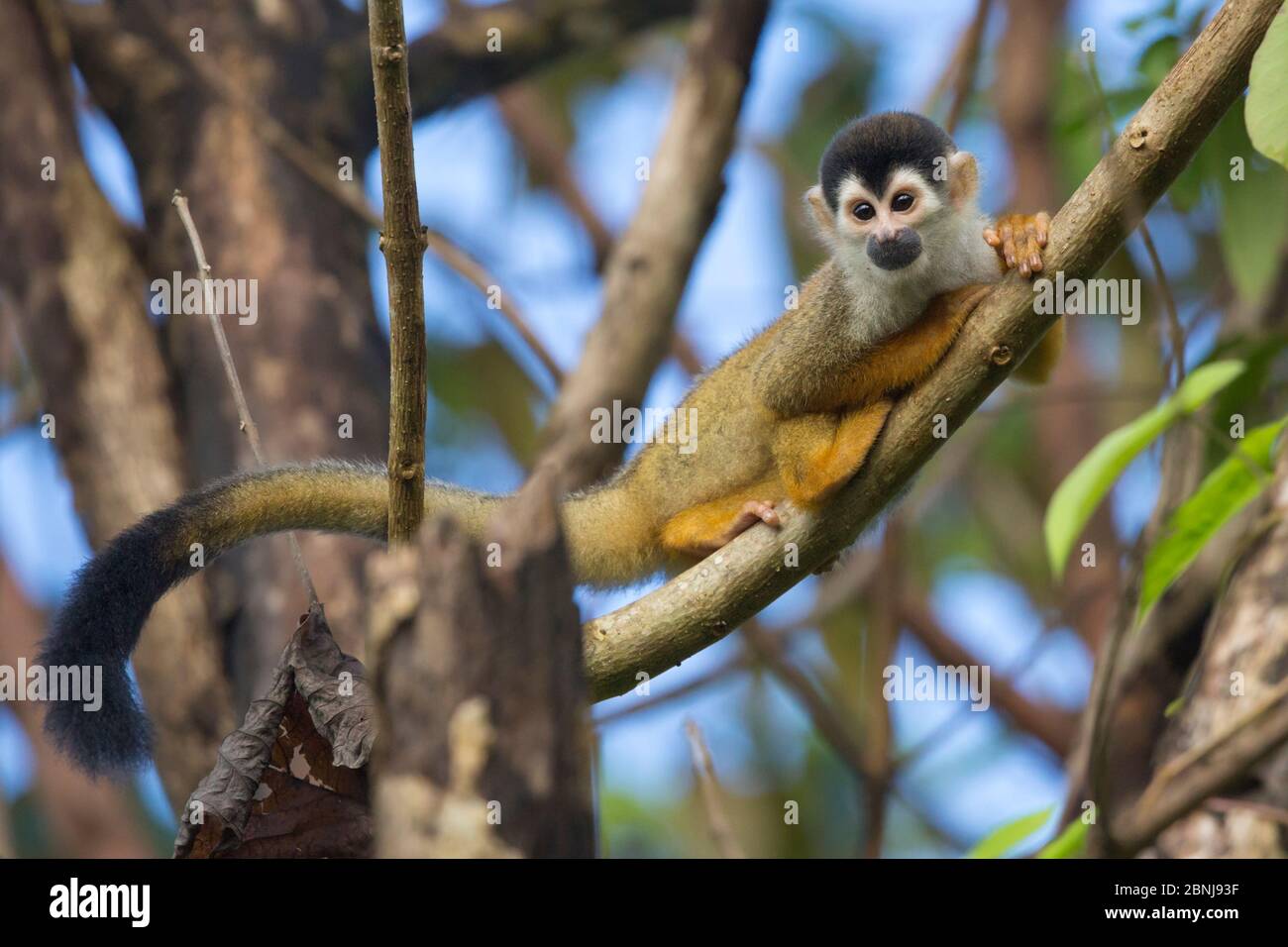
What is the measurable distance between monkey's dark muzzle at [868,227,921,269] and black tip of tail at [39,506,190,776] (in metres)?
2.27

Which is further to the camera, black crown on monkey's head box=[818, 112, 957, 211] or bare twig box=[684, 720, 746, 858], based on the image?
black crown on monkey's head box=[818, 112, 957, 211]

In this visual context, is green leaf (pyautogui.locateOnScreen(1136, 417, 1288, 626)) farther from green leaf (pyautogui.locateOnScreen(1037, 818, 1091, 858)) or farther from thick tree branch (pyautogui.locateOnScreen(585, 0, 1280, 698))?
thick tree branch (pyautogui.locateOnScreen(585, 0, 1280, 698))

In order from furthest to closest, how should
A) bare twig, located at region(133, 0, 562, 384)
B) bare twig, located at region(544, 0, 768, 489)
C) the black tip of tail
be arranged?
bare twig, located at region(544, 0, 768, 489) < bare twig, located at region(133, 0, 562, 384) < the black tip of tail

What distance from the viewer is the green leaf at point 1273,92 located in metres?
2.84

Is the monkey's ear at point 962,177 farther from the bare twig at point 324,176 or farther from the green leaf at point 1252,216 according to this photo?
the bare twig at point 324,176

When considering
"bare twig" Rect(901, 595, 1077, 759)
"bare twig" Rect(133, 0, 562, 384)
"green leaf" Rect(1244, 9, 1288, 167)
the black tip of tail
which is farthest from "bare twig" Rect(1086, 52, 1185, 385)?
"bare twig" Rect(901, 595, 1077, 759)

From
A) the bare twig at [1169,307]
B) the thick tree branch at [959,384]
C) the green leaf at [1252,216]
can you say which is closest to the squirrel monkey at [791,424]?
the thick tree branch at [959,384]

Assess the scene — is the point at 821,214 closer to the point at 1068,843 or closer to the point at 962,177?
the point at 962,177

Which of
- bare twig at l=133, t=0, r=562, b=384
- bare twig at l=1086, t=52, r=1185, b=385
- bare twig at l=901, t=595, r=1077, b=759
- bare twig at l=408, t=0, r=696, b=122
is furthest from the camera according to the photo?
bare twig at l=901, t=595, r=1077, b=759

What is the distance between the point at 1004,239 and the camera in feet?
11.9

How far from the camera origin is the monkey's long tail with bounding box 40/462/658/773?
10.8 feet

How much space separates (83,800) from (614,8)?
205 inches

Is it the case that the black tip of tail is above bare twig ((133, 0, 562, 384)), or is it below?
below

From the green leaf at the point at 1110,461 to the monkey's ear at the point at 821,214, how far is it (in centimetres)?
121
